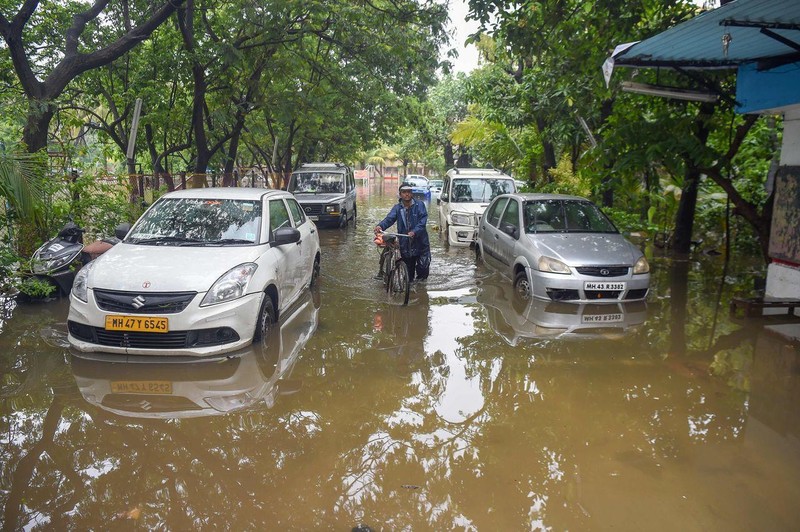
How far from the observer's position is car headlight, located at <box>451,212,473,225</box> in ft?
43.4

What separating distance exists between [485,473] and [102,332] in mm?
3760

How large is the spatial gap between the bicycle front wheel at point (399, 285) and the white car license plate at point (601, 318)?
2.38 m

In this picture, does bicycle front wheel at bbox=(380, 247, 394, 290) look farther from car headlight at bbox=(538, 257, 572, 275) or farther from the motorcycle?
the motorcycle

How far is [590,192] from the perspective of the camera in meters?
15.4

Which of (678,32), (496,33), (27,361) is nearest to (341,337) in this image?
(27,361)

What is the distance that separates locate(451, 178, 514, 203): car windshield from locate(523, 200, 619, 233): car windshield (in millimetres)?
4789

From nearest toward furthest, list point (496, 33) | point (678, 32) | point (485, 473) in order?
point (485, 473), point (678, 32), point (496, 33)

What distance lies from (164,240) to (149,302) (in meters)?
1.24

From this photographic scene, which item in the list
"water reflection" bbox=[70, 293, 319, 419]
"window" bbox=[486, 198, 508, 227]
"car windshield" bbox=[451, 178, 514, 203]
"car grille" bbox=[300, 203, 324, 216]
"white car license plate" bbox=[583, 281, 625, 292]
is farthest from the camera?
"car grille" bbox=[300, 203, 324, 216]

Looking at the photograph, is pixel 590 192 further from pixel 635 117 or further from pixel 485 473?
pixel 485 473

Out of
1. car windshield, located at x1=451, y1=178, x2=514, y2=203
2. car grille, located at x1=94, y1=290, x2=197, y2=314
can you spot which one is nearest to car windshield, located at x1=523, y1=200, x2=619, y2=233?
car windshield, located at x1=451, y1=178, x2=514, y2=203

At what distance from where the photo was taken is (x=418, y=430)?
14.4 ft

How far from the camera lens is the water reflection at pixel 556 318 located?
684 cm

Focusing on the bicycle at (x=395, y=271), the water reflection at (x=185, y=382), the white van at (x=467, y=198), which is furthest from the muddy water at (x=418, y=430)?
the white van at (x=467, y=198)
